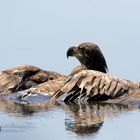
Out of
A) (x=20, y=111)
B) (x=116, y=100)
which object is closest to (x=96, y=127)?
(x=20, y=111)

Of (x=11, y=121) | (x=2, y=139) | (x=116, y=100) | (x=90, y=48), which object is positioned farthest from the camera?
(x=90, y=48)

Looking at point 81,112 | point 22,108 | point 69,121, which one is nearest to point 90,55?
point 22,108

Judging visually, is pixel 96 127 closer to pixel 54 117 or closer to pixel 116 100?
pixel 54 117

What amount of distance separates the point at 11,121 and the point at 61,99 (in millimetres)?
4002

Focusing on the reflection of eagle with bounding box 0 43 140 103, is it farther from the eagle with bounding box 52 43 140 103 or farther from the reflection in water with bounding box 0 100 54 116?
the reflection in water with bounding box 0 100 54 116

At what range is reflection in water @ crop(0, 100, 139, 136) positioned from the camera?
1246 cm

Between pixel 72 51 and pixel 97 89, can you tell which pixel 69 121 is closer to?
pixel 97 89

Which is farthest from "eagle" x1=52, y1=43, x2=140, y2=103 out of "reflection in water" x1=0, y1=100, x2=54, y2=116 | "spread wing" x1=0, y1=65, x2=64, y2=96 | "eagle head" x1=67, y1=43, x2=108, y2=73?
"spread wing" x1=0, y1=65, x2=64, y2=96

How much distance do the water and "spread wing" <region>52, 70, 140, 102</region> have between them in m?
0.44

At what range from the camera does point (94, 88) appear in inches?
662

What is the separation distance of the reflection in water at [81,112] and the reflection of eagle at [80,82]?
45cm

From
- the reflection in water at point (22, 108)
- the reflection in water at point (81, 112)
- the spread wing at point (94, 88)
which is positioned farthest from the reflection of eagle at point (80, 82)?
the reflection in water at point (22, 108)

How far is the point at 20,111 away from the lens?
15250 millimetres

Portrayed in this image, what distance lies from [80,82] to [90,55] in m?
2.22
